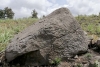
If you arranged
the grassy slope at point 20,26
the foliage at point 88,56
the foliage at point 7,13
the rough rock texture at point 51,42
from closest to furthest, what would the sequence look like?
1. the rough rock texture at point 51,42
2. the foliage at point 88,56
3. the grassy slope at point 20,26
4. the foliage at point 7,13

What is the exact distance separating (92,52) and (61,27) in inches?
44.8

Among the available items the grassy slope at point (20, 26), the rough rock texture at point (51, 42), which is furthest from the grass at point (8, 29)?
the rough rock texture at point (51, 42)

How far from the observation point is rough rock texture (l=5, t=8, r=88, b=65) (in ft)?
15.6

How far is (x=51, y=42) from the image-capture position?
15.9 ft

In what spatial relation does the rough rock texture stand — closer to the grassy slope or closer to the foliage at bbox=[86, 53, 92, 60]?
the foliage at bbox=[86, 53, 92, 60]

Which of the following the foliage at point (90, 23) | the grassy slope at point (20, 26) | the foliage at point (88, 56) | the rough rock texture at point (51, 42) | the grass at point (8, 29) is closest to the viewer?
the rough rock texture at point (51, 42)

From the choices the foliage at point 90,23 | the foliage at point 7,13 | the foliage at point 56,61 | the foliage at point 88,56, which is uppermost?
the foliage at point 7,13

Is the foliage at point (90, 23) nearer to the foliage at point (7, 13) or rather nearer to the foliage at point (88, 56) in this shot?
the foliage at point (88, 56)

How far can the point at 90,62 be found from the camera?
4.81 meters

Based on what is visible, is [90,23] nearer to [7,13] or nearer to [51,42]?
[51,42]

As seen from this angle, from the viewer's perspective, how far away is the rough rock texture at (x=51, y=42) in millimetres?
4762

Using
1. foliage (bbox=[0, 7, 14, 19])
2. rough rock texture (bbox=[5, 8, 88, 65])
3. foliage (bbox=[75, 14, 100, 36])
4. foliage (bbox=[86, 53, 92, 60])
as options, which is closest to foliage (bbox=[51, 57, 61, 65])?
rough rock texture (bbox=[5, 8, 88, 65])

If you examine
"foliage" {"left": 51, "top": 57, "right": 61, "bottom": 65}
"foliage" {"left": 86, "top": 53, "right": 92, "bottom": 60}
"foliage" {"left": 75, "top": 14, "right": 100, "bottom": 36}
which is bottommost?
"foliage" {"left": 51, "top": 57, "right": 61, "bottom": 65}

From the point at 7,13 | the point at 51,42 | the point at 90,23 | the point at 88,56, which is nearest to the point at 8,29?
the point at 90,23
